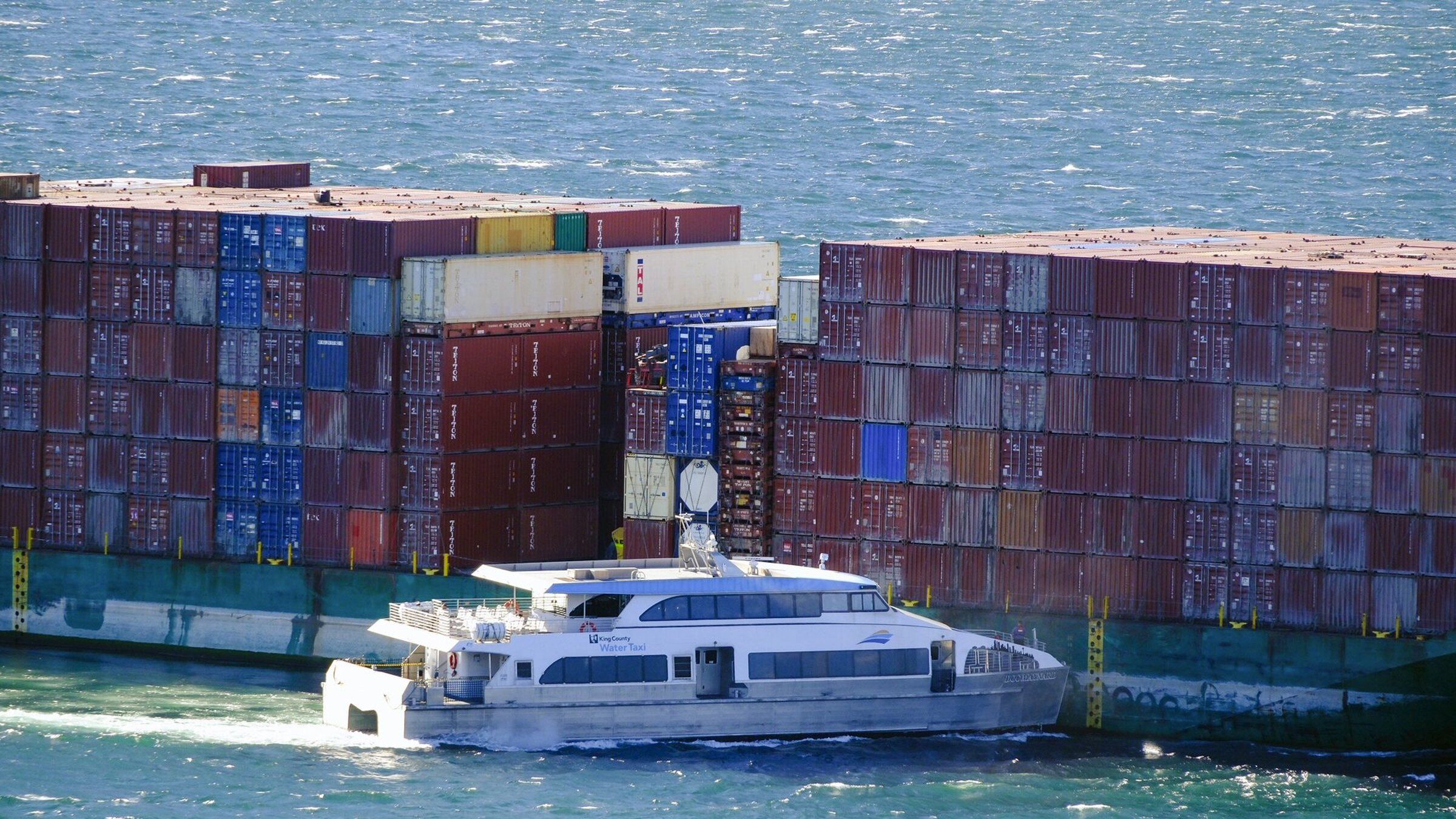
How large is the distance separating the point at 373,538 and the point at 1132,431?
2046 cm

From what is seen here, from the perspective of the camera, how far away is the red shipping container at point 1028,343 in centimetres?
7012

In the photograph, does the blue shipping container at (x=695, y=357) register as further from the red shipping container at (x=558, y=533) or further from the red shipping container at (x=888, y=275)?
the red shipping container at (x=558, y=533)

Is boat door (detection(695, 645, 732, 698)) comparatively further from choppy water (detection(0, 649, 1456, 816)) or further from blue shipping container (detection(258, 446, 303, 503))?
blue shipping container (detection(258, 446, 303, 503))

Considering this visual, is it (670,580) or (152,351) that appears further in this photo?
(152,351)

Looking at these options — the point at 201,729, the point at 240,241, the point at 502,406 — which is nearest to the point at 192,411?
the point at 240,241

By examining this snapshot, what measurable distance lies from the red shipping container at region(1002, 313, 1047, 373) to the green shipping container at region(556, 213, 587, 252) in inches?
586

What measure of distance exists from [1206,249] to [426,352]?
66.6 feet

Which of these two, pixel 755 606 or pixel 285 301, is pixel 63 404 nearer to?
pixel 285 301

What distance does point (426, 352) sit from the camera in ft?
246

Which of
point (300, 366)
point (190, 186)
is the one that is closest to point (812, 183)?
point (190, 186)

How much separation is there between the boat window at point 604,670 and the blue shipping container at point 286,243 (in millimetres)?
15576

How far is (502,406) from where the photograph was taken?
7662 cm

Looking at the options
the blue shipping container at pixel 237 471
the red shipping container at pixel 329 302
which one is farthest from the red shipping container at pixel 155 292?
the red shipping container at pixel 329 302

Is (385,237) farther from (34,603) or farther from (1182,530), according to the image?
(1182,530)
